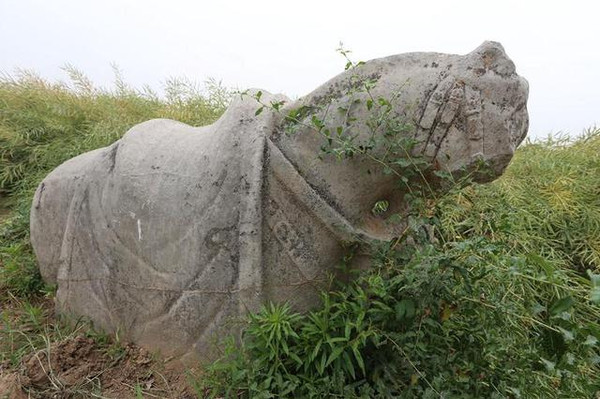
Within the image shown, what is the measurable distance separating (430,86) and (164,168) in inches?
38.7

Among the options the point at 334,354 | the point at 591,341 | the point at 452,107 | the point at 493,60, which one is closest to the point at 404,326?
the point at 334,354

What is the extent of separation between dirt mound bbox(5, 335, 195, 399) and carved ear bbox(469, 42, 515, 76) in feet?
4.60

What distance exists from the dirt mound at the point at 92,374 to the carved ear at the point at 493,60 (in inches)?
55.2

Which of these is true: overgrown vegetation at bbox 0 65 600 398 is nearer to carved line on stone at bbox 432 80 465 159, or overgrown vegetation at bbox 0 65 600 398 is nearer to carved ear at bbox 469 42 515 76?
carved line on stone at bbox 432 80 465 159

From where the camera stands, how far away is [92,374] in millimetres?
1975

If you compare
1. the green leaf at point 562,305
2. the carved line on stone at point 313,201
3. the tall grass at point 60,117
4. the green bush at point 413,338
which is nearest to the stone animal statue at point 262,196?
the carved line on stone at point 313,201

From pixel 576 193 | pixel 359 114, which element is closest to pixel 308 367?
pixel 359 114

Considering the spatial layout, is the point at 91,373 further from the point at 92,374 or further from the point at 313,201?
the point at 313,201

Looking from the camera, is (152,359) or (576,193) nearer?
(152,359)

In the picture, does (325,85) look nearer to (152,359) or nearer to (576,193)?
(152,359)

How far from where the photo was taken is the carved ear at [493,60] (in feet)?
5.18

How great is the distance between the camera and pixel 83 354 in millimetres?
2039

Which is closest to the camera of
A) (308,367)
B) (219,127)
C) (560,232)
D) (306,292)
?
(308,367)

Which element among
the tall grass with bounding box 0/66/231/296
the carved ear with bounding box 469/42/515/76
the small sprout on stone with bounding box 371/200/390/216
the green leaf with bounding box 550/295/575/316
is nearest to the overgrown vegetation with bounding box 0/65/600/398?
the green leaf with bounding box 550/295/575/316
